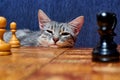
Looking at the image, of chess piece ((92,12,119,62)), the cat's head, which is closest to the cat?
the cat's head

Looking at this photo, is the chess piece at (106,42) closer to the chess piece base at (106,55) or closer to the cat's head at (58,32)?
the chess piece base at (106,55)

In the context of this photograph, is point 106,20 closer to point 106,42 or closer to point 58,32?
point 106,42

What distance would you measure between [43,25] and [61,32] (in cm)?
17

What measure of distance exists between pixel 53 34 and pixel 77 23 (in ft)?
0.73

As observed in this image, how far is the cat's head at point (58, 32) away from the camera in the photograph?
6.02ft

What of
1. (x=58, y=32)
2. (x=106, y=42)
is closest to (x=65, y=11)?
(x=58, y=32)

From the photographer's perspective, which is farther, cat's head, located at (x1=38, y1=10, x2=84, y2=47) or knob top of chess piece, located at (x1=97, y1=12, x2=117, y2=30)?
cat's head, located at (x1=38, y1=10, x2=84, y2=47)

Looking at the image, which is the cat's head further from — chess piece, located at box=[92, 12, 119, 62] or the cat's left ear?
chess piece, located at box=[92, 12, 119, 62]

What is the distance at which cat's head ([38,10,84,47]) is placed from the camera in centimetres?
183

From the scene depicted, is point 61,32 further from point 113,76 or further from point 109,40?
point 113,76

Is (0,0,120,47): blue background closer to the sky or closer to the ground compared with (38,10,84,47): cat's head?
closer to the sky

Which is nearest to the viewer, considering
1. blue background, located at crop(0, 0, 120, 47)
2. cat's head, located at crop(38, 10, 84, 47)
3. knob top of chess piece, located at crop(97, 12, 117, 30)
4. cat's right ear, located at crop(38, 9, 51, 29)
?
knob top of chess piece, located at crop(97, 12, 117, 30)

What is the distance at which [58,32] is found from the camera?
76.1 inches

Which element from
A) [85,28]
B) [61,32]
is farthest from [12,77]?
[85,28]
